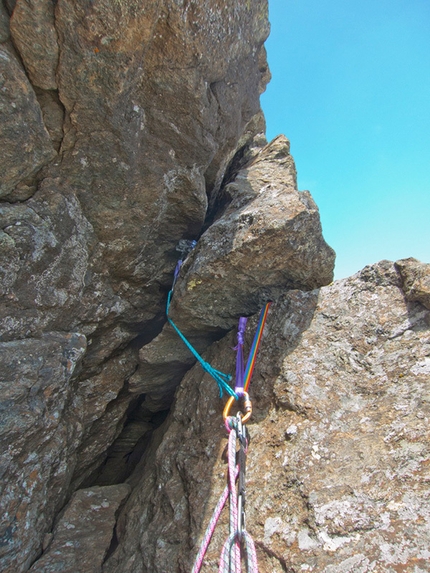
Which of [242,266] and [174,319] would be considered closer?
[242,266]

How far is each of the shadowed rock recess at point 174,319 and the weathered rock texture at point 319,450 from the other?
0.02 m

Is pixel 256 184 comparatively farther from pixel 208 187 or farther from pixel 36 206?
pixel 36 206

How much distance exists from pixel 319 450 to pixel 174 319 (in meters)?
2.55

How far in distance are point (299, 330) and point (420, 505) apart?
2.03 meters

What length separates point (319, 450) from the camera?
2.91 m

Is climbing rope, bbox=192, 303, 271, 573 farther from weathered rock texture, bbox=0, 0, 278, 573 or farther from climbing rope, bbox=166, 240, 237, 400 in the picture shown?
weathered rock texture, bbox=0, 0, 278, 573

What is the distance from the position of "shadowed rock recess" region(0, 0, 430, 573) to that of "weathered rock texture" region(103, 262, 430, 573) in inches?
0.7

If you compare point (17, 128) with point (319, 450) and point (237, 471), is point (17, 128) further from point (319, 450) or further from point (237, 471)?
point (319, 450)

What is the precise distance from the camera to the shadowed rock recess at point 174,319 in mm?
2758

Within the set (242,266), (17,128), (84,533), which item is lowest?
(84,533)

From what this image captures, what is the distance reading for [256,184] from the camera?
518 cm

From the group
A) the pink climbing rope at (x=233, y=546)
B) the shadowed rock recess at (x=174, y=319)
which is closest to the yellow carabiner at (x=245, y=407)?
the shadowed rock recess at (x=174, y=319)

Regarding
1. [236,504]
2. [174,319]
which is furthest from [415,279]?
[174,319]

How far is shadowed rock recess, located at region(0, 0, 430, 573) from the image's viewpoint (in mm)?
2758
